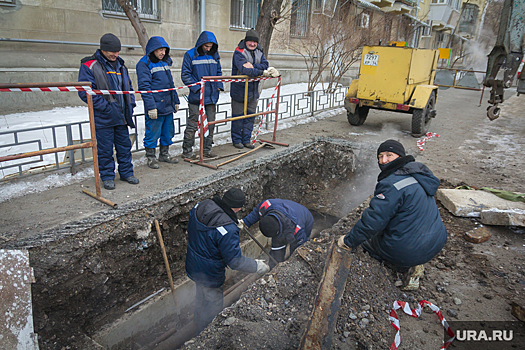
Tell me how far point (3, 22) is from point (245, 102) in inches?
214

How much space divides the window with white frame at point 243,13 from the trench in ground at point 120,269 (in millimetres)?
8111

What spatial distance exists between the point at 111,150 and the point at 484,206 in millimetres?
4897

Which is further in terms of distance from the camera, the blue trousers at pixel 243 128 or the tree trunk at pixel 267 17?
the tree trunk at pixel 267 17

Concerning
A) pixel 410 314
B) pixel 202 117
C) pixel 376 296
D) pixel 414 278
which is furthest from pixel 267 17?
pixel 410 314

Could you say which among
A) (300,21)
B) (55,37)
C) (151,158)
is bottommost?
(151,158)

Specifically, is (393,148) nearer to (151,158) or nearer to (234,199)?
(234,199)

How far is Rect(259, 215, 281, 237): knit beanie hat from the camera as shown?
3.69 meters

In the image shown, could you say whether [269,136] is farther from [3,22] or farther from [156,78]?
[3,22]

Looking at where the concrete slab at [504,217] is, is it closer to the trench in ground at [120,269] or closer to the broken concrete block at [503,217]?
the broken concrete block at [503,217]

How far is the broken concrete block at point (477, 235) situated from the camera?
4.04 metres

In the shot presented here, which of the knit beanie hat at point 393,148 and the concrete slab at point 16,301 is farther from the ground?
the knit beanie hat at point 393,148

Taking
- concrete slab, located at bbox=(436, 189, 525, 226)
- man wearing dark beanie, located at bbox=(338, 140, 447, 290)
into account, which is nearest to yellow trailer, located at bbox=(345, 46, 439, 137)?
concrete slab, located at bbox=(436, 189, 525, 226)

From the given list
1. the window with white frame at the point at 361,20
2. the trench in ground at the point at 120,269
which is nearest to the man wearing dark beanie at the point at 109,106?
the trench in ground at the point at 120,269

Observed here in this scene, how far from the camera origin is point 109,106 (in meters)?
4.03
